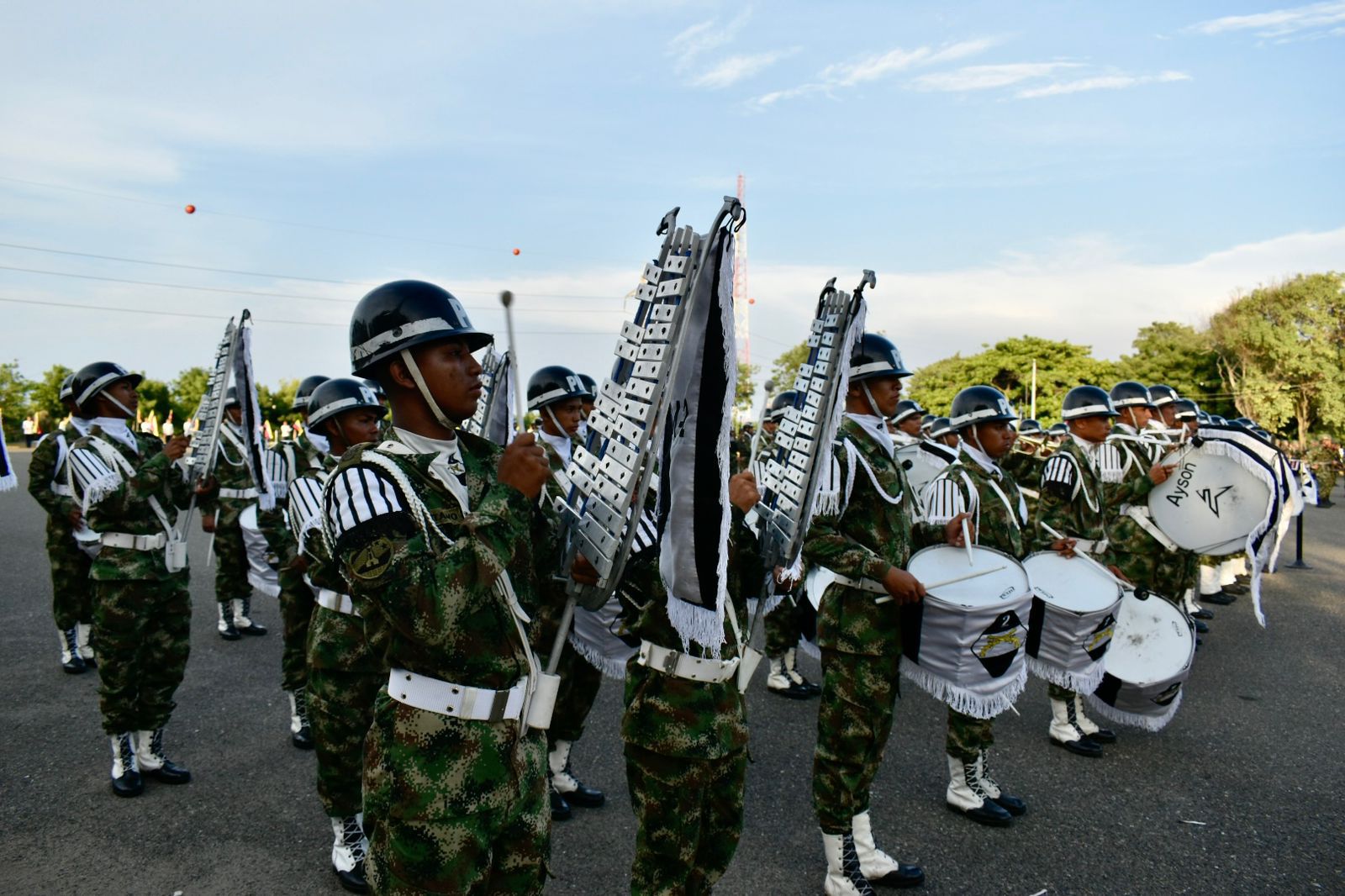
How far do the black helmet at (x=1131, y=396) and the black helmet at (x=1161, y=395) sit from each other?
100cm

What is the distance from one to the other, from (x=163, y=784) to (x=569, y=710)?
255cm

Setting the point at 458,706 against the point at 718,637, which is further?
the point at 718,637

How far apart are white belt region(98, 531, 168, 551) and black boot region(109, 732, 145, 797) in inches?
44.3

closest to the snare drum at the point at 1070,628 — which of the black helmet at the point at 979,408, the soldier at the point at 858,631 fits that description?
the black helmet at the point at 979,408

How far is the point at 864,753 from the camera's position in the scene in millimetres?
4242

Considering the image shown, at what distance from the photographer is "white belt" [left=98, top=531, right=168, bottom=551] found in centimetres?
533

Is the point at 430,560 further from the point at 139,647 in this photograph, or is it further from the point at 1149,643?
the point at 1149,643

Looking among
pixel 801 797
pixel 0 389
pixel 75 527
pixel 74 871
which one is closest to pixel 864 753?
pixel 801 797

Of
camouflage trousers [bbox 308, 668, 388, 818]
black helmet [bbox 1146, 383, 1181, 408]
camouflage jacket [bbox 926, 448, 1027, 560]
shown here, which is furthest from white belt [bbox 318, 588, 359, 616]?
black helmet [bbox 1146, 383, 1181, 408]

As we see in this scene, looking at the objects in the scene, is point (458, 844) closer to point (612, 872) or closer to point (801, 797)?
point (612, 872)

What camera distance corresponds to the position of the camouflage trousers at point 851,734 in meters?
4.19

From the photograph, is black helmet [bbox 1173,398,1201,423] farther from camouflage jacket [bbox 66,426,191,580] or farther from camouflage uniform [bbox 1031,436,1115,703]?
camouflage jacket [bbox 66,426,191,580]

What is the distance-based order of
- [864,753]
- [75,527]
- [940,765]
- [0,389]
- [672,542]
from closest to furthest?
[672,542]
[864,753]
[940,765]
[75,527]
[0,389]

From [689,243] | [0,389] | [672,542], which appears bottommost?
[0,389]
